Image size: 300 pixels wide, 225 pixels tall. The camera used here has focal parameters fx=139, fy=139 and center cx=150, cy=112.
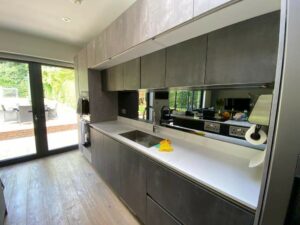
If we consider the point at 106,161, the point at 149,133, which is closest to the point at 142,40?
the point at 149,133

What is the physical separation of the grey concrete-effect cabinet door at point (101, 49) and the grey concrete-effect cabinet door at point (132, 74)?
12.7 inches

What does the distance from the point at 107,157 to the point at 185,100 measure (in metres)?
1.42

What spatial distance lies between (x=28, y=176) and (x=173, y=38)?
10.7ft

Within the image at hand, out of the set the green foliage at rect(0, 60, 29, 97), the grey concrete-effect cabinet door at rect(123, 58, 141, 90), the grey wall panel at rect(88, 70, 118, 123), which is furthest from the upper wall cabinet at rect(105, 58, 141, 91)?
the green foliage at rect(0, 60, 29, 97)

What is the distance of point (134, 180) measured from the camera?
157 cm

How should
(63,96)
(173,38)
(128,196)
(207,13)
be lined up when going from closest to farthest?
(207,13) < (173,38) < (128,196) < (63,96)

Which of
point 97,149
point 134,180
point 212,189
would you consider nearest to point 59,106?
point 97,149

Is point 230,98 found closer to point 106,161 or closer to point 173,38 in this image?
point 173,38

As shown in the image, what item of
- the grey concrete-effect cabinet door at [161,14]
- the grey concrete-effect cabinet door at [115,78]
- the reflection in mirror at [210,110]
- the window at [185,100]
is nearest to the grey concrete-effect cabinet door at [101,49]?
the grey concrete-effect cabinet door at [115,78]

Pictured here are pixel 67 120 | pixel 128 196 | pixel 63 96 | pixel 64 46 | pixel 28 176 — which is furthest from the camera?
pixel 67 120

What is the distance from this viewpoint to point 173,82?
1402mm

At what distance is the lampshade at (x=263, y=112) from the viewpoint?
33.8 inches

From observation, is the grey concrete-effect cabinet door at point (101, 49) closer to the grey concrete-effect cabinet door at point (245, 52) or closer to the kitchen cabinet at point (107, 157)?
the kitchen cabinet at point (107, 157)

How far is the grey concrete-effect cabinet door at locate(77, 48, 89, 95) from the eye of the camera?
8.63ft
